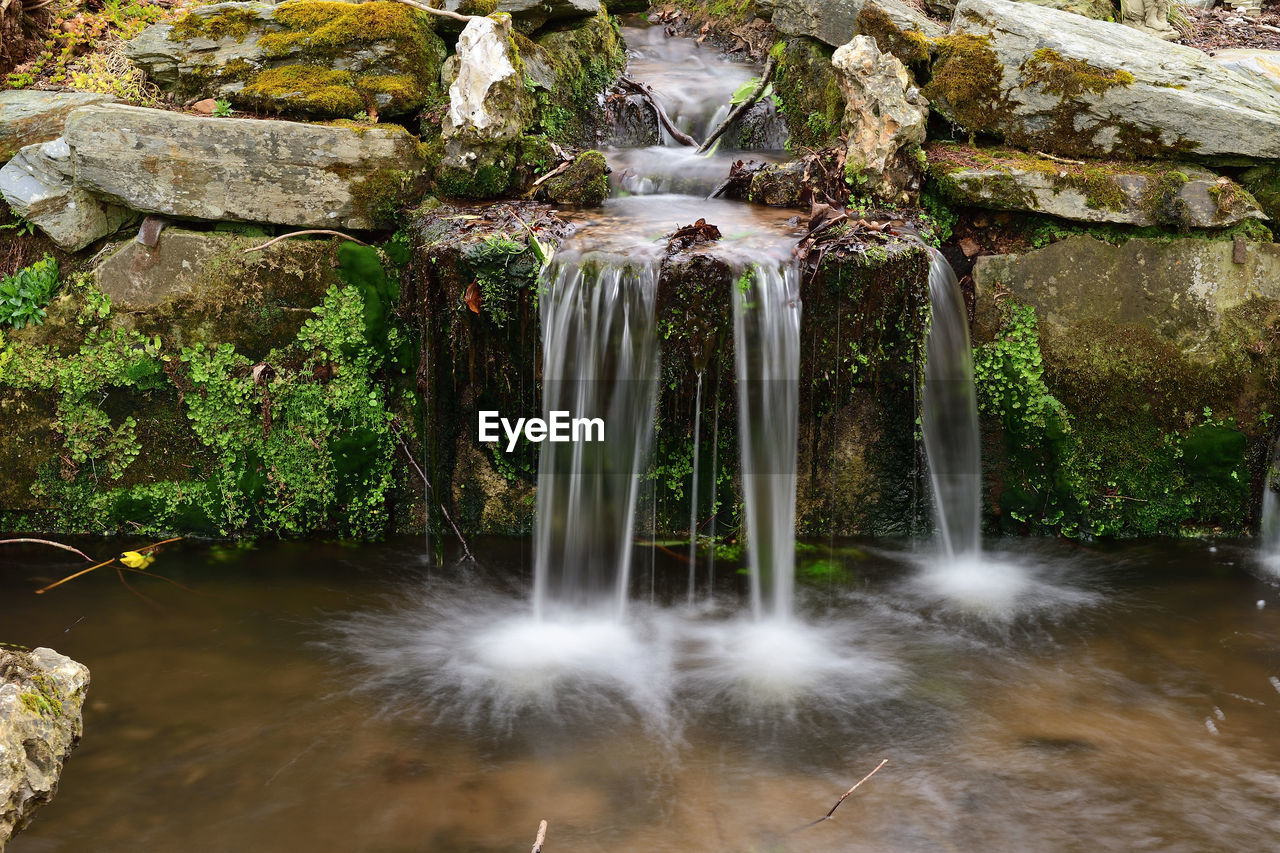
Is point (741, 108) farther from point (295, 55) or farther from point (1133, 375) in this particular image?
point (1133, 375)

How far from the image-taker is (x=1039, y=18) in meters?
6.24

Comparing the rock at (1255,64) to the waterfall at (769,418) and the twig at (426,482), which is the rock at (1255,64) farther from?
the twig at (426,482)

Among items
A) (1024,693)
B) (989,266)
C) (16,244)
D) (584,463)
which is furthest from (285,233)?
(1024,693)

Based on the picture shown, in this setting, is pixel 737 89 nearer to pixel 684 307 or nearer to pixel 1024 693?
pixel 684 307

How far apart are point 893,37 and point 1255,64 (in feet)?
7.58

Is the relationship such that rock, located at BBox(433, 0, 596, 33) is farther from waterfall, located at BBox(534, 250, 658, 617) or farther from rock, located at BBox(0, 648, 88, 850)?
rock, located at BBox(0, 648, 88, 850)

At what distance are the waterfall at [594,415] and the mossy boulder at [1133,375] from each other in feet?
6.73

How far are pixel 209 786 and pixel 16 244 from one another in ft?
12.3

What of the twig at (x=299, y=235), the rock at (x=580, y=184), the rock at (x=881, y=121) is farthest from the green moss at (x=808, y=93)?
the twig at (x=299, y=235)

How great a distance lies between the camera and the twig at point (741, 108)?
6.77 m

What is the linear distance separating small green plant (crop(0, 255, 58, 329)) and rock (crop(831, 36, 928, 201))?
4.67 m

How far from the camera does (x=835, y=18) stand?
659 cm

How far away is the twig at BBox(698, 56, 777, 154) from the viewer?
6.77 meters

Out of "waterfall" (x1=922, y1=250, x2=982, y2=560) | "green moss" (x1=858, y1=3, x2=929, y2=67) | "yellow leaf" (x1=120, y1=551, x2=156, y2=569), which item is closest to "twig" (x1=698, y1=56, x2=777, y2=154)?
"green moss" (x1=858, y1=3, x2=929, y2=67)
